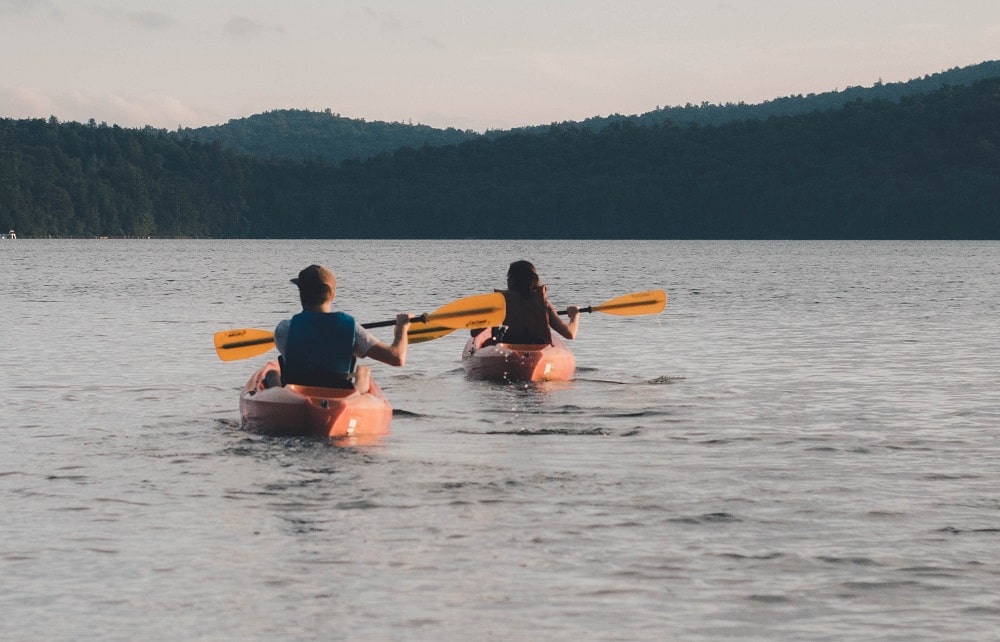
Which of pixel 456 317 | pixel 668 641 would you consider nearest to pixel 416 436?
pixel 456 317

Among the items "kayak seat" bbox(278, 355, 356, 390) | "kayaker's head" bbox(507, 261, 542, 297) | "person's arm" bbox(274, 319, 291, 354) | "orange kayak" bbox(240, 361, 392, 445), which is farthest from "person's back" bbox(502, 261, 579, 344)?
"person's arm" bbox(274, 319, 291, 354)

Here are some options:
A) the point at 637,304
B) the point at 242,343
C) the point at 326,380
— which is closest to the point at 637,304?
the point at 637,304

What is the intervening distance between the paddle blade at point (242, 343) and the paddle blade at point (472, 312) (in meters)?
1.81

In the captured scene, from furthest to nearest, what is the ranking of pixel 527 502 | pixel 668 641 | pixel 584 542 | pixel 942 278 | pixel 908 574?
pixel 942 278, pixel 527 502, pixel 584 542, pixel 908 574, pixel 668 641

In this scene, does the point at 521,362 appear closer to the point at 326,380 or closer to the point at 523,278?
the point at 523,278

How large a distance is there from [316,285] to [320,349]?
2.15ft

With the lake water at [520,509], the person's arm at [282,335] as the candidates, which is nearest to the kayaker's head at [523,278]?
the lake water at [520,509]

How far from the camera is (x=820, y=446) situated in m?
15.1

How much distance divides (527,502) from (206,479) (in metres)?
2.91

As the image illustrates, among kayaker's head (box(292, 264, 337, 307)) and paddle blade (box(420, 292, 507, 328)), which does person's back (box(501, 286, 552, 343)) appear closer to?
paddle blade (box(420, 292, 507, 328))

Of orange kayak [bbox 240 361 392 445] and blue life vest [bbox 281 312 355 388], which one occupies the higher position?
blue life vest [bbox 281 312 355 388]

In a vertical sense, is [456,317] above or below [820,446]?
above

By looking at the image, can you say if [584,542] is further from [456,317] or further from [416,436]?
[456,317]

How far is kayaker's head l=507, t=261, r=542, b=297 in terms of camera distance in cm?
1939
